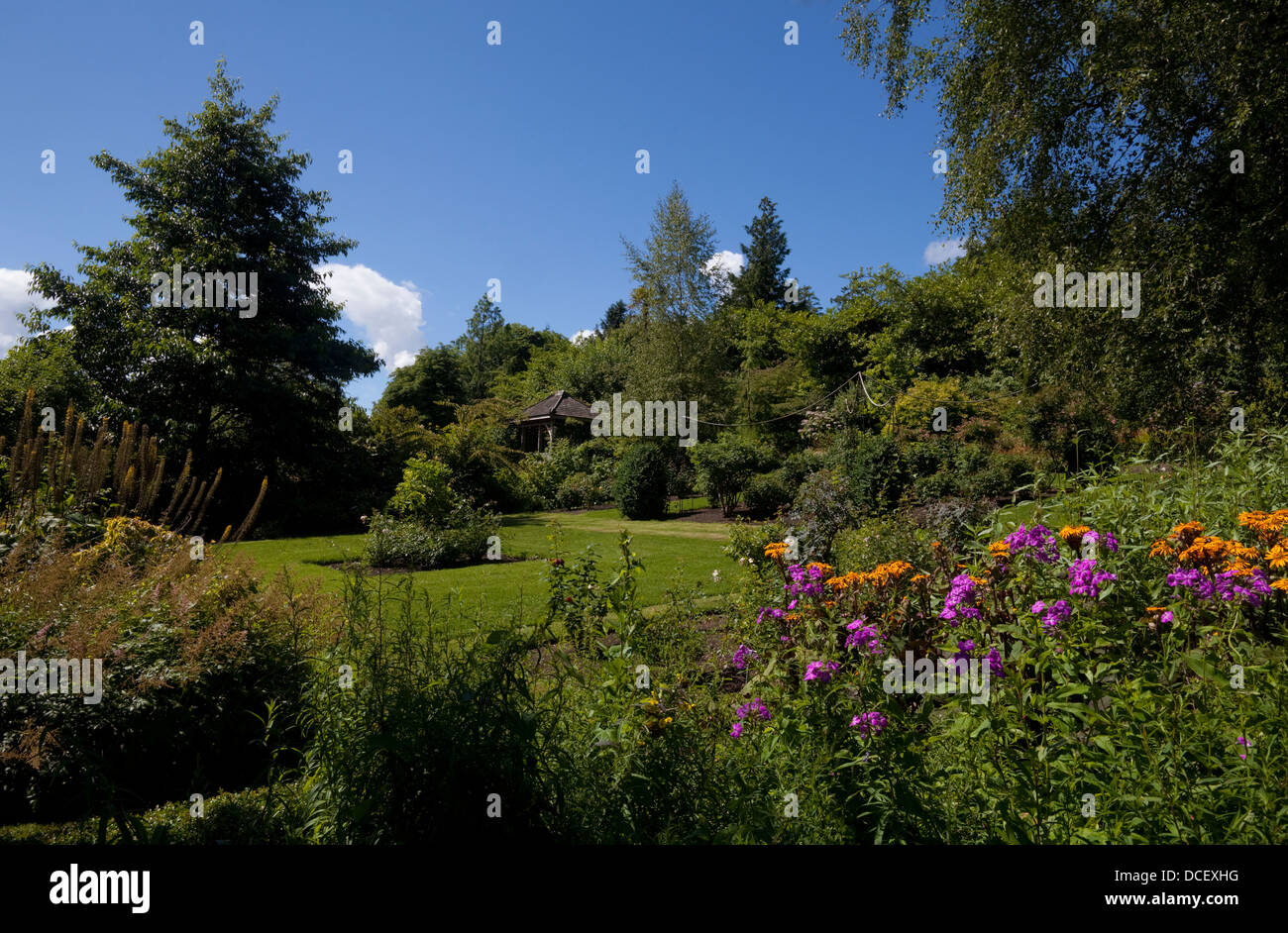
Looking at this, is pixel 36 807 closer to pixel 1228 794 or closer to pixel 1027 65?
pixel 1228 794

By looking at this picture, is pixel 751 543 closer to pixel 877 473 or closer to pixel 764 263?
pixel 877 473

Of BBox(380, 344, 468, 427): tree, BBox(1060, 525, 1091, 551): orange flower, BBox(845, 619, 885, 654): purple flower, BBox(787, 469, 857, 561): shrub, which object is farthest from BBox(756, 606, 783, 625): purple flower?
BBox(380, 344, 468, 427): tree

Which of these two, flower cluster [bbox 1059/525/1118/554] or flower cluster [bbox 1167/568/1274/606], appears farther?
flower cluster [bbox 1059/525/1118/554]

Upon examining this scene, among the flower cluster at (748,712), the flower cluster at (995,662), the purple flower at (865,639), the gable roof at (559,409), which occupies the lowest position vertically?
the flower cluster at (748,712)

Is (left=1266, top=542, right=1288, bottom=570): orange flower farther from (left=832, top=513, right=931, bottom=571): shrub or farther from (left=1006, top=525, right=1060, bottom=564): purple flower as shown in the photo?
(left=832, top=513, right=931, bottom=571): shrub

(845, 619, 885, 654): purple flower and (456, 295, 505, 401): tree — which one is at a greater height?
(456, 295, 505, 401): tree

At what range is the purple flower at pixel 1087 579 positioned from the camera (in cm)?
265

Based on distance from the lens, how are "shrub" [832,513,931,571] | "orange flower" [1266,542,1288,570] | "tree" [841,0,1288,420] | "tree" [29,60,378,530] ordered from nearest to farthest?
"orange flower" [1266,542,1288,570]
"shrub" [832,513,931,571]
"tree" [841,0,1288,420]
"tree" [29,60,378,530]

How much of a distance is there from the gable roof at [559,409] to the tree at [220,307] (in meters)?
11.5

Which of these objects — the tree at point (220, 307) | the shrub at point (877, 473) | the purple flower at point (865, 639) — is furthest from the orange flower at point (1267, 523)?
the tree at point (220, 307)

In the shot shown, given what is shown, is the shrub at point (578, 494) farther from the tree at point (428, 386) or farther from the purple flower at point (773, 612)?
the purple flower at point (773, 612)

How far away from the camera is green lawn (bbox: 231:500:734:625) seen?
23.3 feet

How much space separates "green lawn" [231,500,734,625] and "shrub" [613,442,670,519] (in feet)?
1.81

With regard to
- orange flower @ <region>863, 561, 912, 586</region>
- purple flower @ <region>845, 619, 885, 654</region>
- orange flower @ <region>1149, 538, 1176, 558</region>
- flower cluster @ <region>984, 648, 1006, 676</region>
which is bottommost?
flower cluster @ <region>984, 648, 1006, 676</region>
